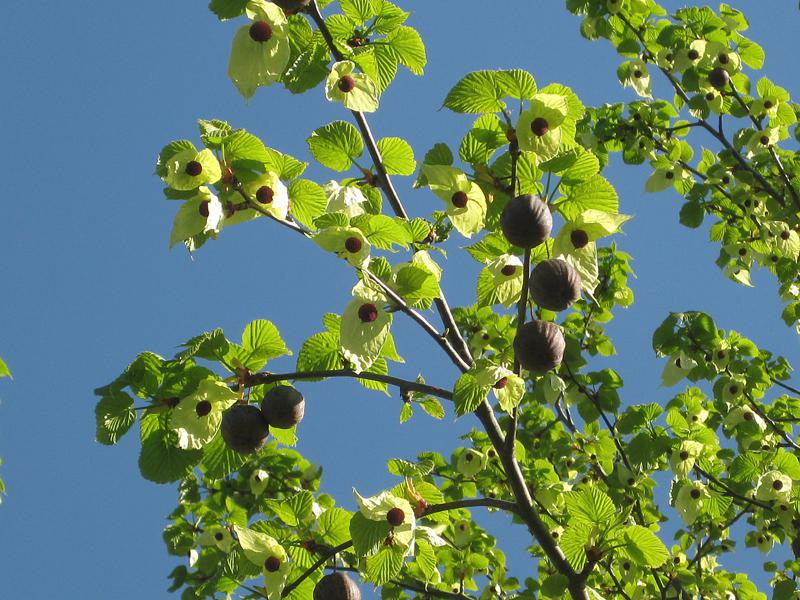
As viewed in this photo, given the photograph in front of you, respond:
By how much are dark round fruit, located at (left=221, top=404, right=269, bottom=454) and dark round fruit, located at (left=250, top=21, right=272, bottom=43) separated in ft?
3.20

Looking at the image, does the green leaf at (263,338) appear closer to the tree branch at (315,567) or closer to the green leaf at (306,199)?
the green leaf at (306,199)

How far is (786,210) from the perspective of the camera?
5121 mm

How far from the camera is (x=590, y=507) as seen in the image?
2.56 meters

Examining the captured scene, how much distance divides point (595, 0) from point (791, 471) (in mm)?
3272

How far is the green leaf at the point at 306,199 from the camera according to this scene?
2.42 m

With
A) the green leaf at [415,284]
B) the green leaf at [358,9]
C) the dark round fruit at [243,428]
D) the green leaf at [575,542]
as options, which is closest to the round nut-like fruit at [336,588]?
the dark round fruit at [243,428]

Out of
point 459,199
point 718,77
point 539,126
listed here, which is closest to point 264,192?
point 459,199

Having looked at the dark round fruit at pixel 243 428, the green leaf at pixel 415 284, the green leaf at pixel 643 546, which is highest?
the green leaf at pixel 415 284

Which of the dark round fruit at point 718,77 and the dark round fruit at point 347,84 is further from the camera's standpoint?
the dark round fruit at point 718,77

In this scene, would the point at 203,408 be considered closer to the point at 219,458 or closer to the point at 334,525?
the point at 219,458

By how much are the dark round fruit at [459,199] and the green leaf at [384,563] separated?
3.14ft

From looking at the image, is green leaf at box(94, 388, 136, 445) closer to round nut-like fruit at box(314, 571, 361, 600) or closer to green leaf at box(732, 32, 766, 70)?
round nut-like fruit at box(314, 571, 361, 600)

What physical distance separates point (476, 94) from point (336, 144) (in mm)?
500

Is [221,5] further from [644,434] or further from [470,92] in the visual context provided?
[644,434]
